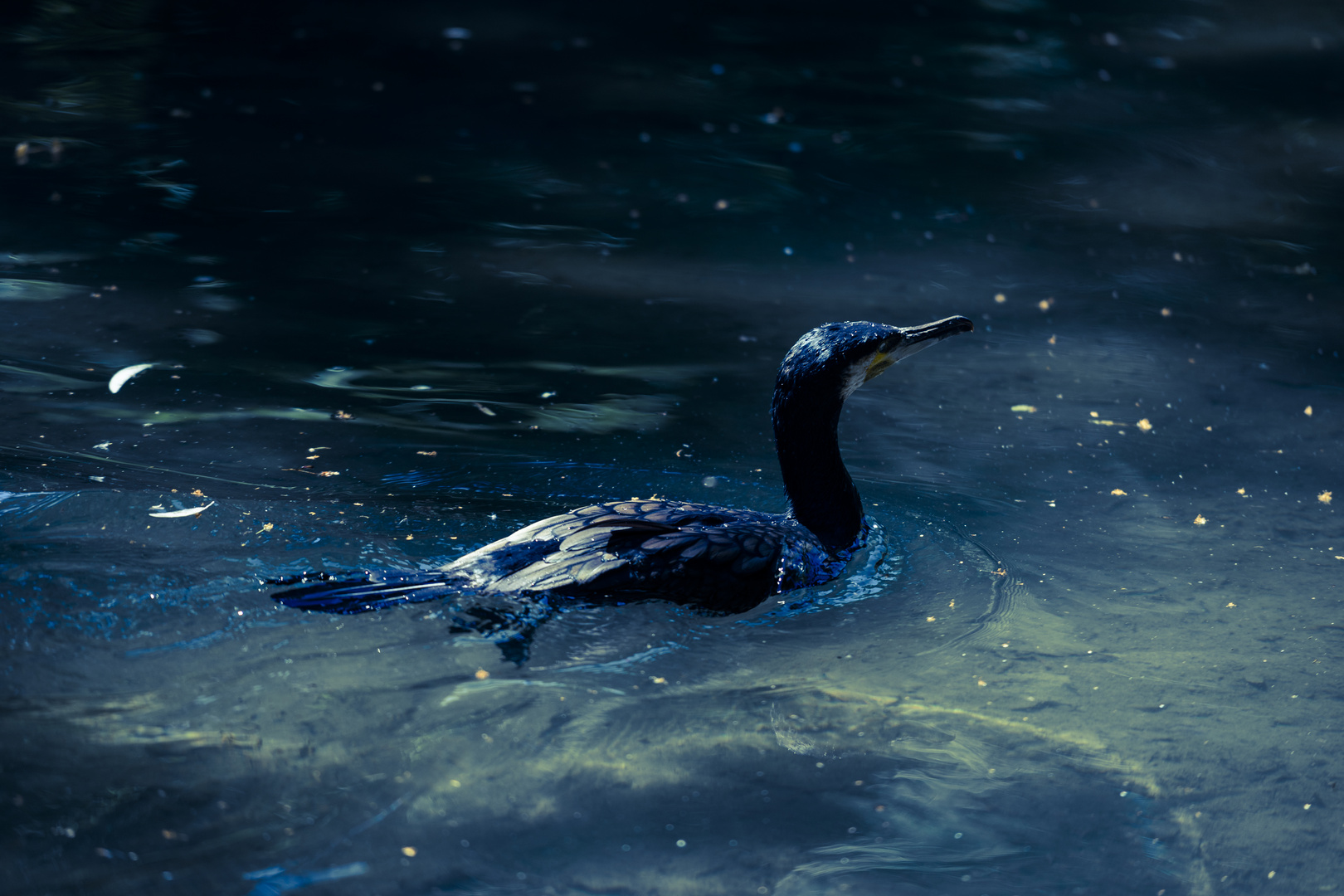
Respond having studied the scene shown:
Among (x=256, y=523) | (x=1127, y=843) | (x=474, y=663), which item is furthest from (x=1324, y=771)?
(x=256, y=523)

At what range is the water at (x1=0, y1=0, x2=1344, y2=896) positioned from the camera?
3.29 m

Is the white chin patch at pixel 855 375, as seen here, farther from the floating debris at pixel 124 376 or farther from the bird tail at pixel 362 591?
the floating debris at pixel 124 376

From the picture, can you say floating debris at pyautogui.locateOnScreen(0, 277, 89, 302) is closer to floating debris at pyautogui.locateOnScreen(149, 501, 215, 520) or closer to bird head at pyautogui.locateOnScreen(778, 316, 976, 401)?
floating debris at pyautogui.locateOnScreen(149, 501, 215, 520)

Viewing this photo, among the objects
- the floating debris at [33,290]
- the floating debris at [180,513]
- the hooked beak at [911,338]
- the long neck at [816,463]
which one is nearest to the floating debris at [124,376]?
the floating debris at [33,290]

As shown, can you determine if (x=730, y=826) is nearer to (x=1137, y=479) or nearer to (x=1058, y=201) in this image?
(x=1137, y=479)

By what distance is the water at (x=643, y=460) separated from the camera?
329cm

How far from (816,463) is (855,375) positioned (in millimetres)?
380

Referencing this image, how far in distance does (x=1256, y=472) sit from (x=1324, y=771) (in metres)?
2.22

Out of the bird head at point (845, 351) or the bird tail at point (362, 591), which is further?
the bird head at point (845, 351)

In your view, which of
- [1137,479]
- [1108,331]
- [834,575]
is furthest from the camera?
[1108,331]

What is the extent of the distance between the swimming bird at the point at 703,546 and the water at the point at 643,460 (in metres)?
0.13

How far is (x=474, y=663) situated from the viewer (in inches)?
151

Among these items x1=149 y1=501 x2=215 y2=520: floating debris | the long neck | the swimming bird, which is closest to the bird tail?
the swimming bird

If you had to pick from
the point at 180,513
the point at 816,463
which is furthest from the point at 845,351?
the point at 180,513
